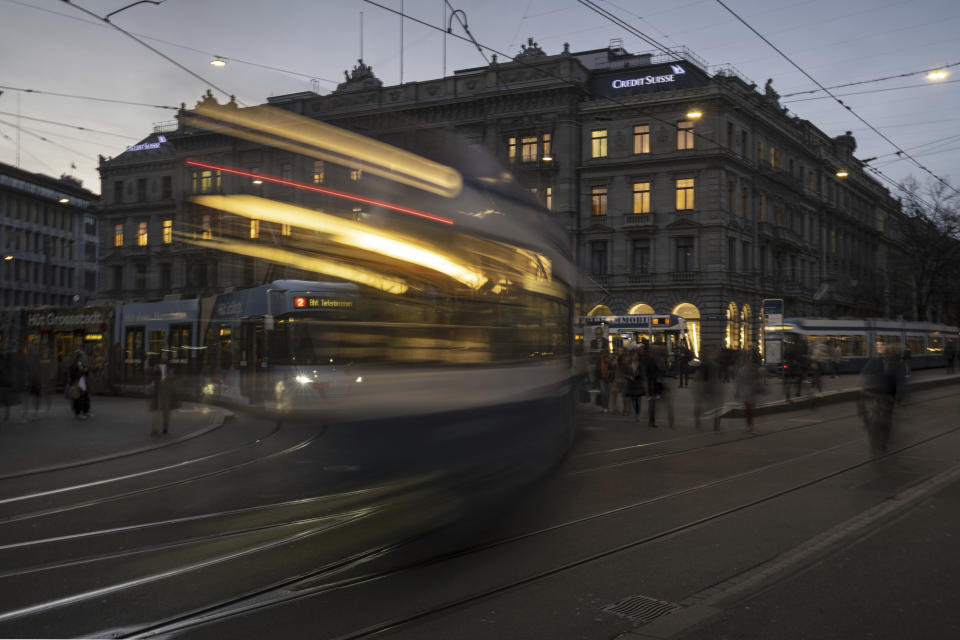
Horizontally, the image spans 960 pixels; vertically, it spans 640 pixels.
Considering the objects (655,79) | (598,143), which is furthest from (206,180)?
(655,79)

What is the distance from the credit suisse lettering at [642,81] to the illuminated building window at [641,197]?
5.78 meters

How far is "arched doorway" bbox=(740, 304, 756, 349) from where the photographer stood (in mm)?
47906

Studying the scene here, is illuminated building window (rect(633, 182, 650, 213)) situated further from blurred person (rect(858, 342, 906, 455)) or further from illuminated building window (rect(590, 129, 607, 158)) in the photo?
blurred person (rect(858, 342, 906, 455))

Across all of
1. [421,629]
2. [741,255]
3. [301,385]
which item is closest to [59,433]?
[301,385]

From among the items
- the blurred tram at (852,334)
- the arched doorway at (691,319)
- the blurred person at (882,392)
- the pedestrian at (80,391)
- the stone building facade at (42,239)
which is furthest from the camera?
the stone building facade at (42,239)

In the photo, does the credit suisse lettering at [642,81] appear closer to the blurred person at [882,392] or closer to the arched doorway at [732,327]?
the arched doorway at [732,327]

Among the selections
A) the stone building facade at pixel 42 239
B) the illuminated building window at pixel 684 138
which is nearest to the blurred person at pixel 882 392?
the illuminated building window at pixel 684 138

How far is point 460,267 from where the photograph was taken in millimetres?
7094

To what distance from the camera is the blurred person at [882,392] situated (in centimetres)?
1184

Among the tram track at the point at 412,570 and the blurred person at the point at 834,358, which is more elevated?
the blurred person at the point at 834,358

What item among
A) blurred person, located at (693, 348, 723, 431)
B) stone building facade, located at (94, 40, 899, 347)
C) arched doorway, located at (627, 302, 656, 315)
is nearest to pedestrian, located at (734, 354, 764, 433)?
blurred person, located at (693, 348, 723, 431)

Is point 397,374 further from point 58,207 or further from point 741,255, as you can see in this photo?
point 58,207

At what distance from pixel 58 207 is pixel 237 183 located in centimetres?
7979

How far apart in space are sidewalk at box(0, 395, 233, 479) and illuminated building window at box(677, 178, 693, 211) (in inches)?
1280
